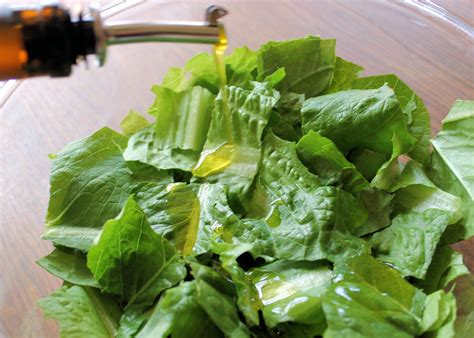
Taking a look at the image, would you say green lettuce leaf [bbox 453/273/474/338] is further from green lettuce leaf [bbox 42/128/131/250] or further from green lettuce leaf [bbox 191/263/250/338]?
green lettuce leaf [bbox 42/128/131/250]

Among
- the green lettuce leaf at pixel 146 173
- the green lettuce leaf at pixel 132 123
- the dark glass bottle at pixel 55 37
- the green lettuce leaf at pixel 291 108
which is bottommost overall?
the green lettuce leaf at pixel 146 173

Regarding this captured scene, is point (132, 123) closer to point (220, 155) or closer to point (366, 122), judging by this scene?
point (220, 155)

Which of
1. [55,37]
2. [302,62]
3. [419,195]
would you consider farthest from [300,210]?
[55,37]

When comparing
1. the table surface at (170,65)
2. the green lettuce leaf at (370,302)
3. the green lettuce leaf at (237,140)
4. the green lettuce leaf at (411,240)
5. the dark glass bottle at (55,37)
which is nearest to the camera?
the dark glass bottle at (55,37)

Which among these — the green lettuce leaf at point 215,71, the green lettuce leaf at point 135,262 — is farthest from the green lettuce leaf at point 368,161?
the green lettuce leaf at point 135,262

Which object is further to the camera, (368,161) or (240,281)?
(368,161)

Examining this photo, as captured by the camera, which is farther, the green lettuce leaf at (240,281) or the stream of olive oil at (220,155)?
the stream of olive oil at (220,155)

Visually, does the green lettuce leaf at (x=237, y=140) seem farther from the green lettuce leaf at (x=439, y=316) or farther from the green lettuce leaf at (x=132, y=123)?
the green lettuce leaf at (x=439, y=316)
